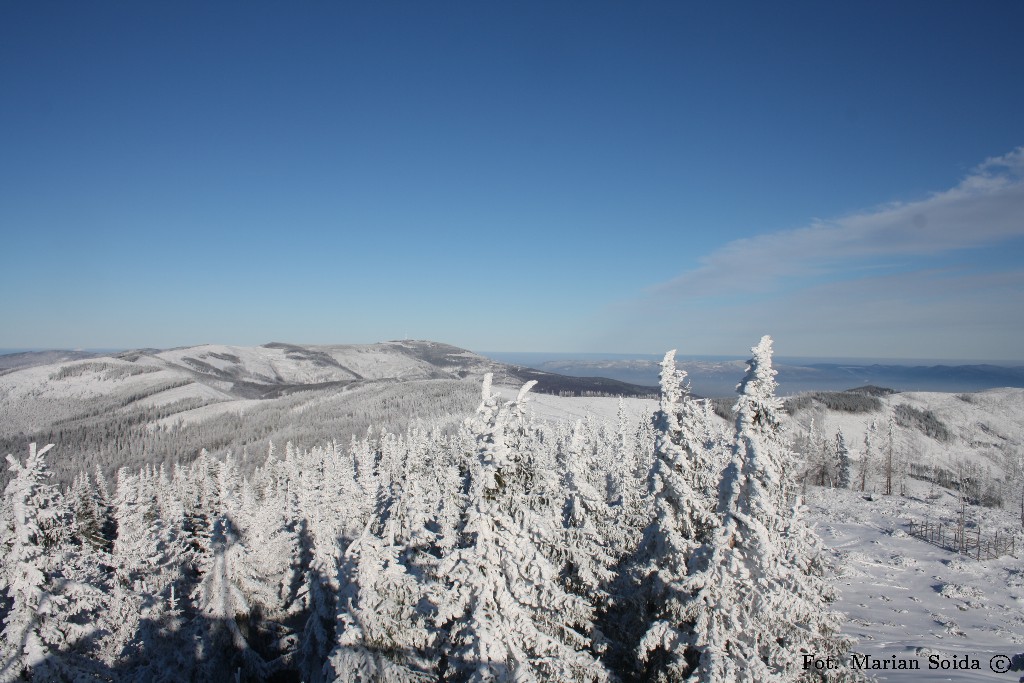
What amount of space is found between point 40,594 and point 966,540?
63312 millimetres

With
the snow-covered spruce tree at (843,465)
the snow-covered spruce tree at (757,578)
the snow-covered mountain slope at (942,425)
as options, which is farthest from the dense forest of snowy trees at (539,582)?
the snow-covered mountain slope at (942,425)

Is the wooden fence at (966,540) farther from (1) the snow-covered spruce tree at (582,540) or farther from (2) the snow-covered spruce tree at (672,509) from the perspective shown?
(2) the snow-covered spruce tree at (672,509)

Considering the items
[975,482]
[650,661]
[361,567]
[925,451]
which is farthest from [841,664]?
[925,451]

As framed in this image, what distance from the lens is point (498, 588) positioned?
11945 mm

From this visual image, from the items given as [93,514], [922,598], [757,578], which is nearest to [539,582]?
[757,578]

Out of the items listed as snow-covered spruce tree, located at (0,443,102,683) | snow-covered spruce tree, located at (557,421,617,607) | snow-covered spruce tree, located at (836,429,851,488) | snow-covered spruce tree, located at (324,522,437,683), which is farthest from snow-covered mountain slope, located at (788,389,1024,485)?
snow-covered spruce tree, located at (0,443,102,683)

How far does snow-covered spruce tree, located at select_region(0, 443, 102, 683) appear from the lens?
14875mm

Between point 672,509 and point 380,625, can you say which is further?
point 380,625

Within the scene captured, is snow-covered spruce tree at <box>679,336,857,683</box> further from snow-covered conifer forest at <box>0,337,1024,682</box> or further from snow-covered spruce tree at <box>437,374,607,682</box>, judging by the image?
snow-covered spruce tree at <box>437,374,607,682</box>

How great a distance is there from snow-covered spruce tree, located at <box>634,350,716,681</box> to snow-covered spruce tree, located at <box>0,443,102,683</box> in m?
17.4

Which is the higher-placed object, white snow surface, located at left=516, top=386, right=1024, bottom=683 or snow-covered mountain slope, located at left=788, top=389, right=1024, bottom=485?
white snow surface, located at left=516, top=386, right=1024, bottom=683

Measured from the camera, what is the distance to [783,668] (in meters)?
11.7

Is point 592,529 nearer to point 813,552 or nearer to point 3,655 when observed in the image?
point 813,552

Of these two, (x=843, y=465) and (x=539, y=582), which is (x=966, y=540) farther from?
(x=539, y=582)
